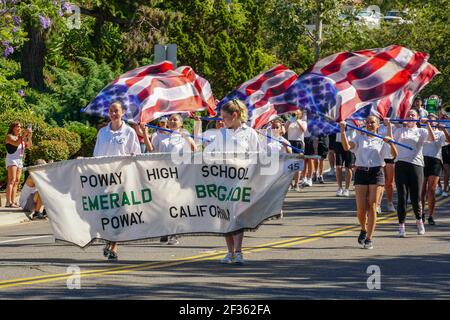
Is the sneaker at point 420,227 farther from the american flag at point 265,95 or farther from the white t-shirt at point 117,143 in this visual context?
the white t-shirt at point 117,143

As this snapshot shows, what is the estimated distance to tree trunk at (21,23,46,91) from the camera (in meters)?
35.0

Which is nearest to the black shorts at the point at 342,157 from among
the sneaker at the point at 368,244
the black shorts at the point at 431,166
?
the black shorts at the point at 431,166

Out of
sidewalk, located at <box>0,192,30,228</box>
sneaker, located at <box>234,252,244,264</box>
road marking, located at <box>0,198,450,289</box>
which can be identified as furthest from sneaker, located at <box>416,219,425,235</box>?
sidewalk, located at <box>0,192,30,228</box>

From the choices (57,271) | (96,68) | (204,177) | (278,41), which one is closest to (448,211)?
(204,177)

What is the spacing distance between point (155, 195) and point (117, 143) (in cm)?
86

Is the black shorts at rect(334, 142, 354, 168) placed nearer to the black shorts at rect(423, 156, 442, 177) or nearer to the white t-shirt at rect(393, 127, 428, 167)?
the black shorts at rect(423, 156, 442, 177)

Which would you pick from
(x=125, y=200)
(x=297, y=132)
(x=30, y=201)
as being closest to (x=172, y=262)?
(x=125, y=200)

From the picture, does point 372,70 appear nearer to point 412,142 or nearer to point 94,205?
point 412,142

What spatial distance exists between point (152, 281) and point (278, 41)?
33.8 metres

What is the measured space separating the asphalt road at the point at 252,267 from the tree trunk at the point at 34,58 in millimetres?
16152

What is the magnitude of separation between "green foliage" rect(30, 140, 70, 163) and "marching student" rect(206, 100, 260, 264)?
38.0 feet

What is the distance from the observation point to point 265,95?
23531 mm

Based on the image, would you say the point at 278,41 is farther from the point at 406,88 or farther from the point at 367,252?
the point at 367,252
